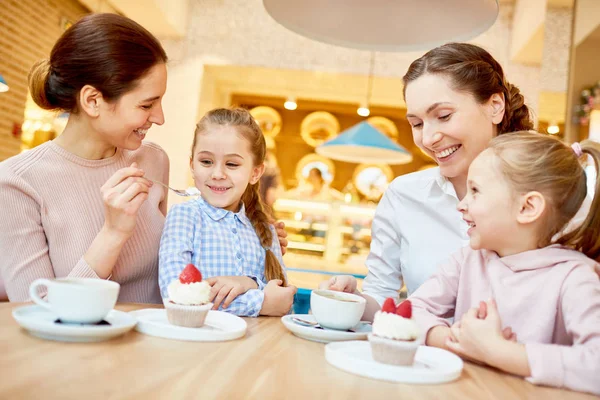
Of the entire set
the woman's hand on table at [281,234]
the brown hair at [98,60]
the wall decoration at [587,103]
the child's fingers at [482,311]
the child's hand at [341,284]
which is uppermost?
the wall decoration at [587,103]

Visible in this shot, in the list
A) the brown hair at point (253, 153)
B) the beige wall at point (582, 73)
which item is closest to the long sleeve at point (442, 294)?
the brown hair at point (253, 153)

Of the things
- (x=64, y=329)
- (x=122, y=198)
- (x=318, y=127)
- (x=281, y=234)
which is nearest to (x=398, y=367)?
(x=64, y=329)

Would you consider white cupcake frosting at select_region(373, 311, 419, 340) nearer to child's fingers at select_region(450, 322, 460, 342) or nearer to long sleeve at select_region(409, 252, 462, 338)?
child's fingers at select_region(450, 322, 460, 342)

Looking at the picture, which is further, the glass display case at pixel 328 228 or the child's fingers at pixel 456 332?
the glass display case at pixel 328 228

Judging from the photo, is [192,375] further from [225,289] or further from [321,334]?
[225,289]

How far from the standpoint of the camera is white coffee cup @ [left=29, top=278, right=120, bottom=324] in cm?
91

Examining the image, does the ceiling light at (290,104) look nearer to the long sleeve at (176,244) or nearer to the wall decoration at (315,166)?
the wall decoration at (315,166)

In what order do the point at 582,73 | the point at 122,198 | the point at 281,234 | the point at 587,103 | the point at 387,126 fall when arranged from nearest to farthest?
the point at 122,198 < the point at 281,234 < the point at 587,103 < the point at 582,73 < the point at 387,126

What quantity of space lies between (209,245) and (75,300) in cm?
81

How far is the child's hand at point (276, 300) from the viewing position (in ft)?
4.84

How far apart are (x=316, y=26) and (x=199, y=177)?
→ 63 cm

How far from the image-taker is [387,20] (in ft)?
5.94

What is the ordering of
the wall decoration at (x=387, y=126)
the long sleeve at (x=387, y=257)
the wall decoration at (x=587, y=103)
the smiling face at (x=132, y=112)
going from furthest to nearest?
the wall decoration at (x=387, y=126) → the wall decoration at (x=587, y=103) → the long sleeve at (x=387, y=257) → the smiling face at (x=132, y=112)

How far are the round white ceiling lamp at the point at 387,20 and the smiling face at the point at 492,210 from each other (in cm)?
63
